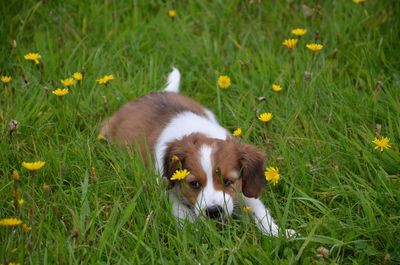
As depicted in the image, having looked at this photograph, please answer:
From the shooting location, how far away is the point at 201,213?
345 centimetres

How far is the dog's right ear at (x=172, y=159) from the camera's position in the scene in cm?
378

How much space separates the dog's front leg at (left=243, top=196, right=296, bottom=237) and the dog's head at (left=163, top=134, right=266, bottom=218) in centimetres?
8

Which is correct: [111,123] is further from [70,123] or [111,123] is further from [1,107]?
[1,107]

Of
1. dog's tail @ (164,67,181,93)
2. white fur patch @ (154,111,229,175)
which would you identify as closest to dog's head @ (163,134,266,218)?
white fur patch @ (154,111,229,175)

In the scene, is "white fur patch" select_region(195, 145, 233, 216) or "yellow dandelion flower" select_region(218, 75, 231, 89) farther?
"yellow dandelion flower" select_region(218, 75, 231, 89)

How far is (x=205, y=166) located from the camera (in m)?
3.66

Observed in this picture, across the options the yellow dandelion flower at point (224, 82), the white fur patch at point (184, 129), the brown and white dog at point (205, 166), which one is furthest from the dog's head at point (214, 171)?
the yellow dandelion flower at point (224, 82)

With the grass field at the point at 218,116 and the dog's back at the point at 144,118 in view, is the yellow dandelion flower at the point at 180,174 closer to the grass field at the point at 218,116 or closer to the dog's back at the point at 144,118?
the grass field at the point at 218,116

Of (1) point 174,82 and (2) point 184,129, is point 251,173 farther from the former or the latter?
(1) point 174,82

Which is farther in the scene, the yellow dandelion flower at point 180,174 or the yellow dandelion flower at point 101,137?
the yellow dandelion flower at point 101,137

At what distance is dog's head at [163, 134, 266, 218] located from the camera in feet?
11.8

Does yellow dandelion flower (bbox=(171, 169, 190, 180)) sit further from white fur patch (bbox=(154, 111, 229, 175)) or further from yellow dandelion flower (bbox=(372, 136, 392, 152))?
yellow dandelion flower (bbox=(372, 136, 392, 152))

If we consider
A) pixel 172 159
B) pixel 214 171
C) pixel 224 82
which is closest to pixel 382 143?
pixel 214 171

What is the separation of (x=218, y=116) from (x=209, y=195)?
54.6 inches
